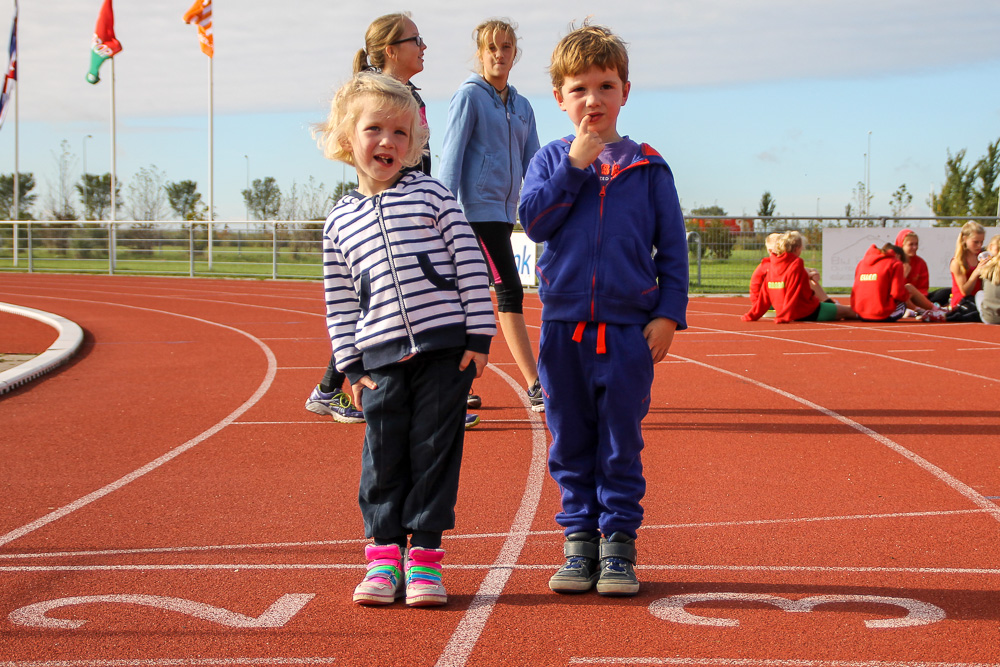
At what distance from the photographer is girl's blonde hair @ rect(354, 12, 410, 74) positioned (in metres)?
4.88

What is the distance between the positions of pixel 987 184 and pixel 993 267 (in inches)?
1212

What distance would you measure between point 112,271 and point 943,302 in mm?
23239

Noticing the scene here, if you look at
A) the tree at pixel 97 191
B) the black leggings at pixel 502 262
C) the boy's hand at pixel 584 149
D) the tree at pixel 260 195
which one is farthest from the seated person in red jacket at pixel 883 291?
the tree at pixel 97 191

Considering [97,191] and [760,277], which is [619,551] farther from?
[97,191]

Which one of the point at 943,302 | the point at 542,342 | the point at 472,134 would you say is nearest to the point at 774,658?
the point at 542,342

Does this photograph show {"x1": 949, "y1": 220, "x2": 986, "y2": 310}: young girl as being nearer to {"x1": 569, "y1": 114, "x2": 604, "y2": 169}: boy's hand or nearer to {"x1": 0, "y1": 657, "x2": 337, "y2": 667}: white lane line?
{"x1": 569, "y1": 114, "x2": 604, "y2": 169}: boy's hand

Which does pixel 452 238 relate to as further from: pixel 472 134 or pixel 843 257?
pixel 843 257

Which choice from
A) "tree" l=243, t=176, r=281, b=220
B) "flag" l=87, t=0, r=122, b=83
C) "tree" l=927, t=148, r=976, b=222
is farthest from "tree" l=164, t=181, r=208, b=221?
"tree" l=927, t=148, r=976, b=222

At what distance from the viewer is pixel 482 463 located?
488 centimetres

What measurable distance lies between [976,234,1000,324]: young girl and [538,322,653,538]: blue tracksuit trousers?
10875mm

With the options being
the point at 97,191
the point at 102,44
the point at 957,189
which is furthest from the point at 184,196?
the point at 957,189

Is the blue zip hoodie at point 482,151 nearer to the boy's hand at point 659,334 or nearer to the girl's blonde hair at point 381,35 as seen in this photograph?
the girl's blonde hair at point 381,35

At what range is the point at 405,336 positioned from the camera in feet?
10.2

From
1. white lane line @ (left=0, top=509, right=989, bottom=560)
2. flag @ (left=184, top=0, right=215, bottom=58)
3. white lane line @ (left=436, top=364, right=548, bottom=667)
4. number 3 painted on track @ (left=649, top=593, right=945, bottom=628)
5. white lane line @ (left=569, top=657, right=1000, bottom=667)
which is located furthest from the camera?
flag @ (left=184, top=0, right=215, bottom=58)
